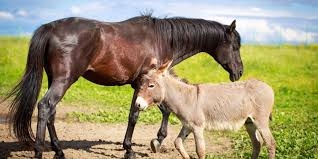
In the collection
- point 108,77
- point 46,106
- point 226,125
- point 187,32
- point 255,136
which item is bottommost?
point 255,136

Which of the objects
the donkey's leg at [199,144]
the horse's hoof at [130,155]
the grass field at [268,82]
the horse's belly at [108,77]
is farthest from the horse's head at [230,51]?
the donkey's leg at [199,144]

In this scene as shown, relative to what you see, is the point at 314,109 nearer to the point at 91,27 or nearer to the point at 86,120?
the point at 86,120

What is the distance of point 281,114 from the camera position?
14312 mm

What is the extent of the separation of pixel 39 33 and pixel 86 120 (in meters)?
5.68

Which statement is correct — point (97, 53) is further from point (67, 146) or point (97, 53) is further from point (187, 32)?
point (67, 146)

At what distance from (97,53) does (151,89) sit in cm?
143

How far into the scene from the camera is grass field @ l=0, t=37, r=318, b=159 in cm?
1026

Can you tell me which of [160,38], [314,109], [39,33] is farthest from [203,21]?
[314,109]

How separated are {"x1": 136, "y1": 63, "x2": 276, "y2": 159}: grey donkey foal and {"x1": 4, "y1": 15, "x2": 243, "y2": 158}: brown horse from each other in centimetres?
78

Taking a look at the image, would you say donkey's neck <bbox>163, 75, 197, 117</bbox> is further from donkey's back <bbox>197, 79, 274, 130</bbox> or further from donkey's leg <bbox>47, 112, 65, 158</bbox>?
donkey's leg <bbox>47, 112, 65, 158</bbox>

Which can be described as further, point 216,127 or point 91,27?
point 91,27

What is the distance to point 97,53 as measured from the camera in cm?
804

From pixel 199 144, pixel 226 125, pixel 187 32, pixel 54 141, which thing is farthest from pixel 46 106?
pixel 187 32

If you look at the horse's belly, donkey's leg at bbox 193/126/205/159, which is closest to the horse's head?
the horse's belly
